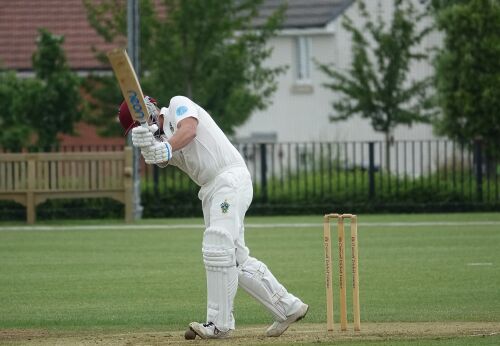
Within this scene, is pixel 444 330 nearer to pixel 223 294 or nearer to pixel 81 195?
pixel 223 294

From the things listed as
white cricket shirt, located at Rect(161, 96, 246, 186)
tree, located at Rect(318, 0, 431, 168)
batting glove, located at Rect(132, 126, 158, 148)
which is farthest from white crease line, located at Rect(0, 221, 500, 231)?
batting glove, located at Rect(132, 126, 158, 148)

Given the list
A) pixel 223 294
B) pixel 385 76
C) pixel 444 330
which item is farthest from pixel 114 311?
pixel 385 76

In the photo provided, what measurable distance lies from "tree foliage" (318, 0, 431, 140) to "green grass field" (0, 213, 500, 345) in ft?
36.9

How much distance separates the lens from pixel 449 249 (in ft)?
58.4

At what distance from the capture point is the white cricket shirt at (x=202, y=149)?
33.0 ft

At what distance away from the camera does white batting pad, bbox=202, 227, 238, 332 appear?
9.80 metres

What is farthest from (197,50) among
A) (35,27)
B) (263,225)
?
(35,27)

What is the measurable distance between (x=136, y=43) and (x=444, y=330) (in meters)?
15.3

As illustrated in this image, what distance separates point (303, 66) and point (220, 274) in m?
36.2

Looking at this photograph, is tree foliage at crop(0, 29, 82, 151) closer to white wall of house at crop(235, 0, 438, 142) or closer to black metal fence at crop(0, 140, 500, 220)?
black metal fence at crop(0, 140, 500, 220)

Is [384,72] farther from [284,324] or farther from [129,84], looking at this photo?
[129,84]

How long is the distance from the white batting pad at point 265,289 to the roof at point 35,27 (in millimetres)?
28151

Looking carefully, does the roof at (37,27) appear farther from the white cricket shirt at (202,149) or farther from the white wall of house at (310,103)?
the white cricket shirt at (202,149)

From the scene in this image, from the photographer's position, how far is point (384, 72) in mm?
34594
